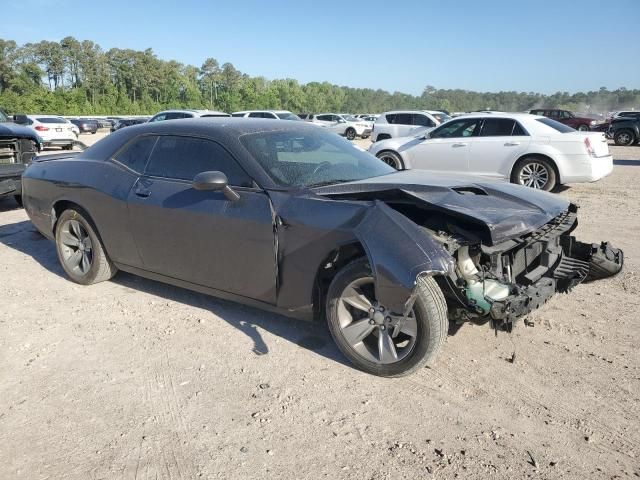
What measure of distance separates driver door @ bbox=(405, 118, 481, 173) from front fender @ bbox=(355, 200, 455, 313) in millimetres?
7418

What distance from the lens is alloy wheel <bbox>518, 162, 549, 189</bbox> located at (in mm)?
9383

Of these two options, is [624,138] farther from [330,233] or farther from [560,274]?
[330,233]

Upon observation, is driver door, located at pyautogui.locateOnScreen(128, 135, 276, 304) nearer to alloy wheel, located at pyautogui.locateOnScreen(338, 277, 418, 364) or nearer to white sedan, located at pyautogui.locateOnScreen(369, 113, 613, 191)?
alloy wheel, located at pyautogui.locateOnScreen(338, 277, 418, 364)

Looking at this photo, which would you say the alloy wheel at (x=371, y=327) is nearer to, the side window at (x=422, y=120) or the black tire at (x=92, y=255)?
the black tire at (x=92, y=255)

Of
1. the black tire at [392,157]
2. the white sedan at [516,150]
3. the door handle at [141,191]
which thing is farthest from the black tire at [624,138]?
the door handle at [141,191]

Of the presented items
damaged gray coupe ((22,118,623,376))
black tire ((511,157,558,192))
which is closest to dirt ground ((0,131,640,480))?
damaged gray coupe ((22,118,623,376))

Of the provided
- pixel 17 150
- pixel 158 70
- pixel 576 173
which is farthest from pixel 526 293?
pixel 158 70

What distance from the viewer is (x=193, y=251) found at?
151 inches

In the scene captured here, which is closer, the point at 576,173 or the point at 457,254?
the point at 457,254

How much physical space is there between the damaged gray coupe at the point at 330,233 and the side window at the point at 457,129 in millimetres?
6369

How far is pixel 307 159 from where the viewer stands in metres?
3.93

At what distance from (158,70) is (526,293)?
9629 centimetres

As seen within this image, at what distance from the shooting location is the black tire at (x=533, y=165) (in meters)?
9.31

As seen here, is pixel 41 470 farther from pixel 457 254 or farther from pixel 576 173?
pixel 576 173
